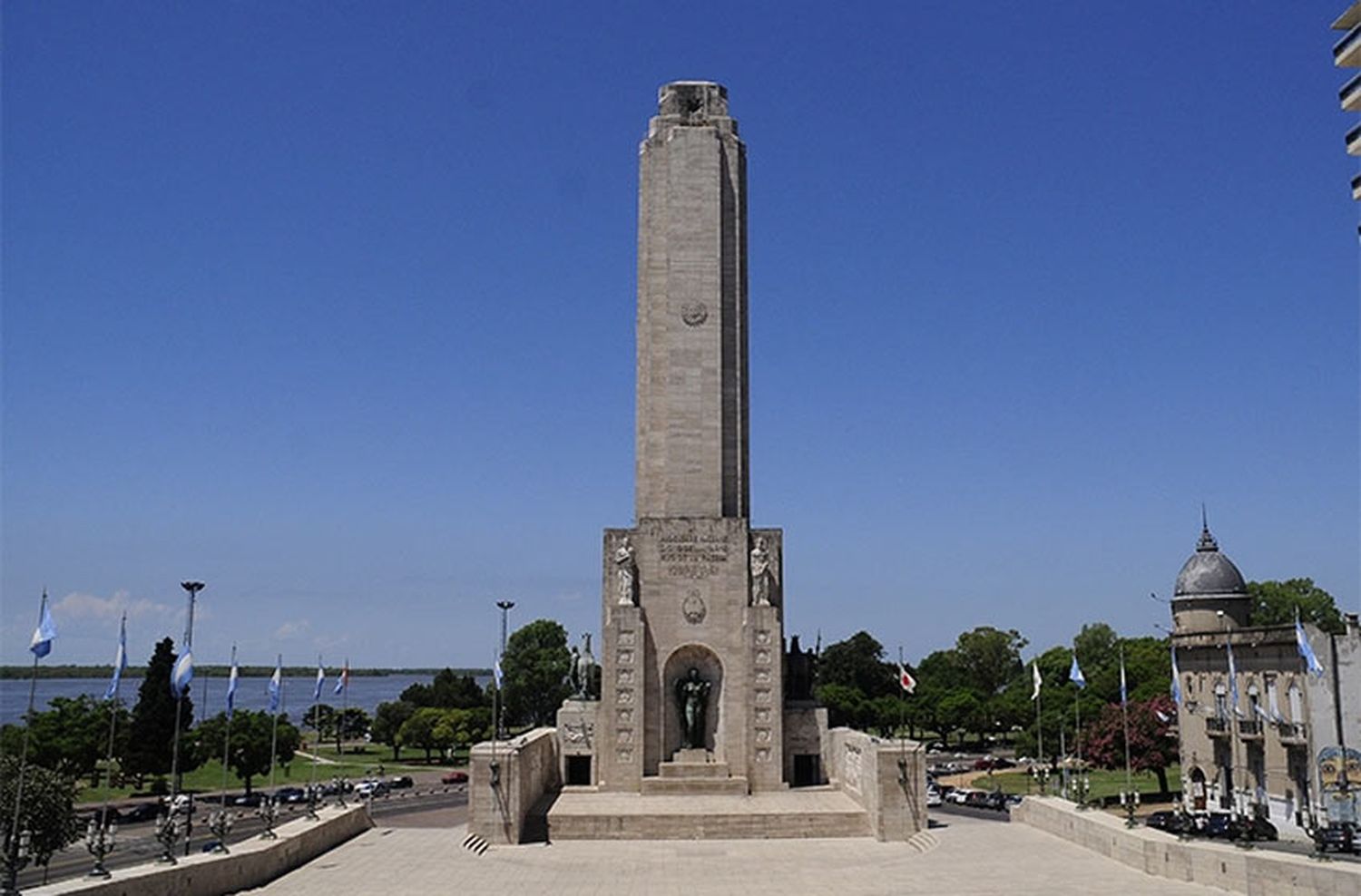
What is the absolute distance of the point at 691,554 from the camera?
3969 centimetres

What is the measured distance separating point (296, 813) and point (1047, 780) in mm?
38899

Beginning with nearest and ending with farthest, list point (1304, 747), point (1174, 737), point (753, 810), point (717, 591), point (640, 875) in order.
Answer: point (640, 875) → point (753, 810) → point (717, 591) → point (1304, 747) → point (1174, 737)

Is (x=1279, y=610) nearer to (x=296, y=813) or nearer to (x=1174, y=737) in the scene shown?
(x=1174, y=737)

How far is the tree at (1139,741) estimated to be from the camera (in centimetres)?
5756

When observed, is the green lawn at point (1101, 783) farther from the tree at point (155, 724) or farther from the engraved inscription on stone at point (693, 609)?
the tree at point (155, 724)

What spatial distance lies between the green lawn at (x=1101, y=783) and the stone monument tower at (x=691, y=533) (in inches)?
1110

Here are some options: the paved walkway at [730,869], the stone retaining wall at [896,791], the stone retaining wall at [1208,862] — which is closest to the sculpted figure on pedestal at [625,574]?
the paved walkway at [730,869]

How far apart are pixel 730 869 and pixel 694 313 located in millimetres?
19899

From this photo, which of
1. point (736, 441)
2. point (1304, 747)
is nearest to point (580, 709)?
point (736, 441)

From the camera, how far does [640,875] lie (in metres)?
28.0

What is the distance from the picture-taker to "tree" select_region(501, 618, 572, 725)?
9388 centimetres

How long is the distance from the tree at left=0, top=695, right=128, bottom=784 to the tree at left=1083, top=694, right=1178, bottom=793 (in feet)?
159

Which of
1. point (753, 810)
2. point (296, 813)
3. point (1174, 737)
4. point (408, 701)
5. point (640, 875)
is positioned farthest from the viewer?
point (408, 701)

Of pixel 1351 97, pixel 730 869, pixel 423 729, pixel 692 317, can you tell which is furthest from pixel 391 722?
pixel 1351 97
